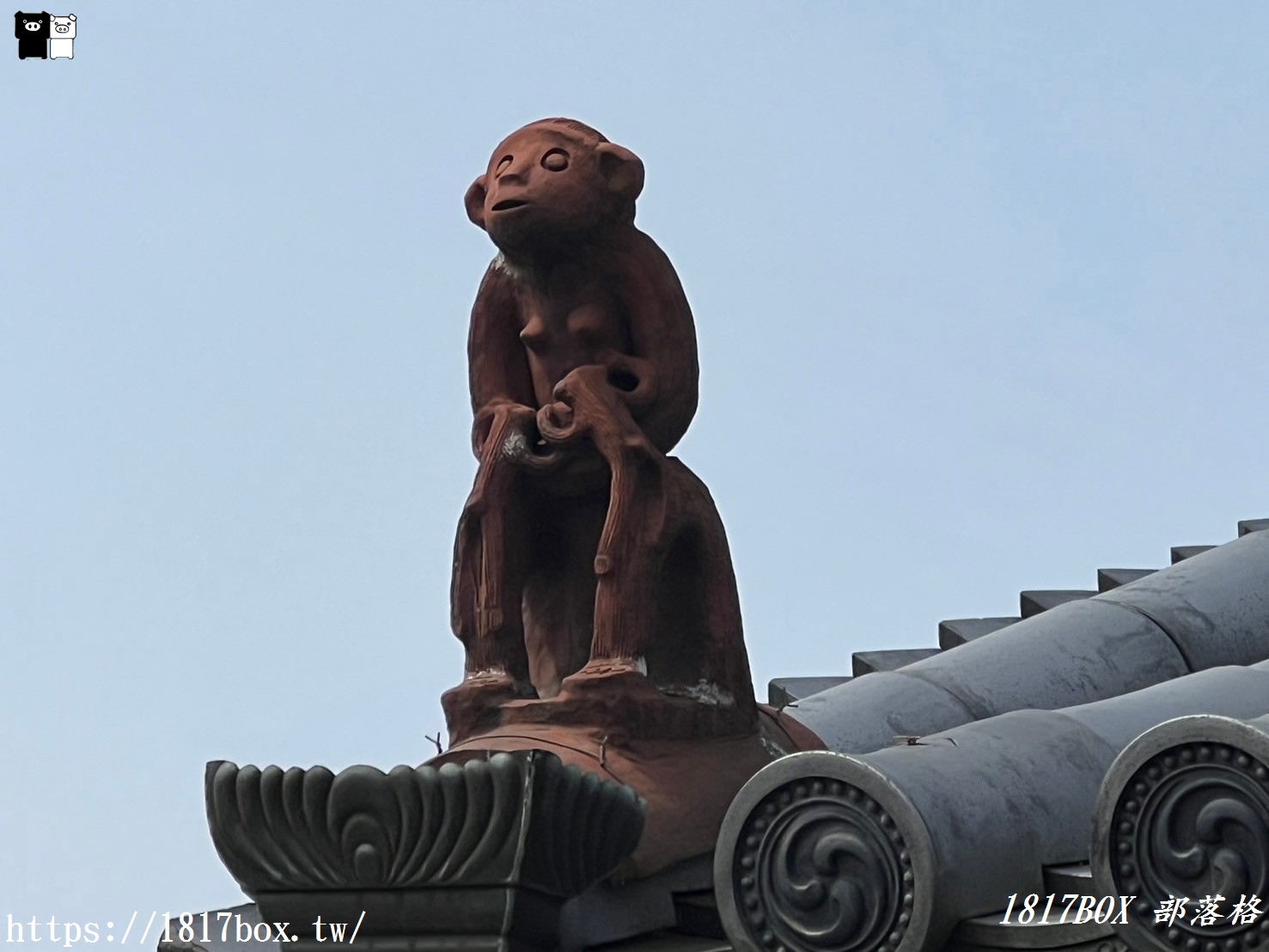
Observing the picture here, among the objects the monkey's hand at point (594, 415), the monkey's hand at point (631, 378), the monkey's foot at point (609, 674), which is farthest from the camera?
the monkey's hand at point (631, 378)

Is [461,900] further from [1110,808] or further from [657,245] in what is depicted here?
[657,245]

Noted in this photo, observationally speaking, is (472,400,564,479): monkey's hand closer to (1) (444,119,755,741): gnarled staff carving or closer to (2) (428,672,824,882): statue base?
(1) (444,119,755,741): gnarled staff carving

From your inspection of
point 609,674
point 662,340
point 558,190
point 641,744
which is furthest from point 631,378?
point 641,744

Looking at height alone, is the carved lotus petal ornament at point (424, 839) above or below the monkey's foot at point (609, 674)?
below

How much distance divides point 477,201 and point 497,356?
52 cm

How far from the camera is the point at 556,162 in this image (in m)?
8.05

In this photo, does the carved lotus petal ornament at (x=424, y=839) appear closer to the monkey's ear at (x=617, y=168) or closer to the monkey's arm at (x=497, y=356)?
the monkey's arm at (x=497, y=356)

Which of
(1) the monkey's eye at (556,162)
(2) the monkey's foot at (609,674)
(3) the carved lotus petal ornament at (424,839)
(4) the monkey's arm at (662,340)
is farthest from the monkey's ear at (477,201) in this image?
(3) the carved lotus petal ornament at (424,839)

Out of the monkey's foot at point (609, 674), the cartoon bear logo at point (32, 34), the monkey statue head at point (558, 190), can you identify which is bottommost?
the monkey's foot at point (609, 674)

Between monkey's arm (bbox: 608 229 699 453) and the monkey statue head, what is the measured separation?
7.2 inches

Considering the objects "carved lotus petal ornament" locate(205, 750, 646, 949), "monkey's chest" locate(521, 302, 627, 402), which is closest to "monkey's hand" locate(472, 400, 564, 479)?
"monkey's chest" locate(521, 302, 627, 402)

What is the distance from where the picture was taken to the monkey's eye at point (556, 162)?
8.04 meters

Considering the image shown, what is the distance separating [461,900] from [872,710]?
12.8 ft

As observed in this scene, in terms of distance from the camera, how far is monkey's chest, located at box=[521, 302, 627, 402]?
8.12 m
